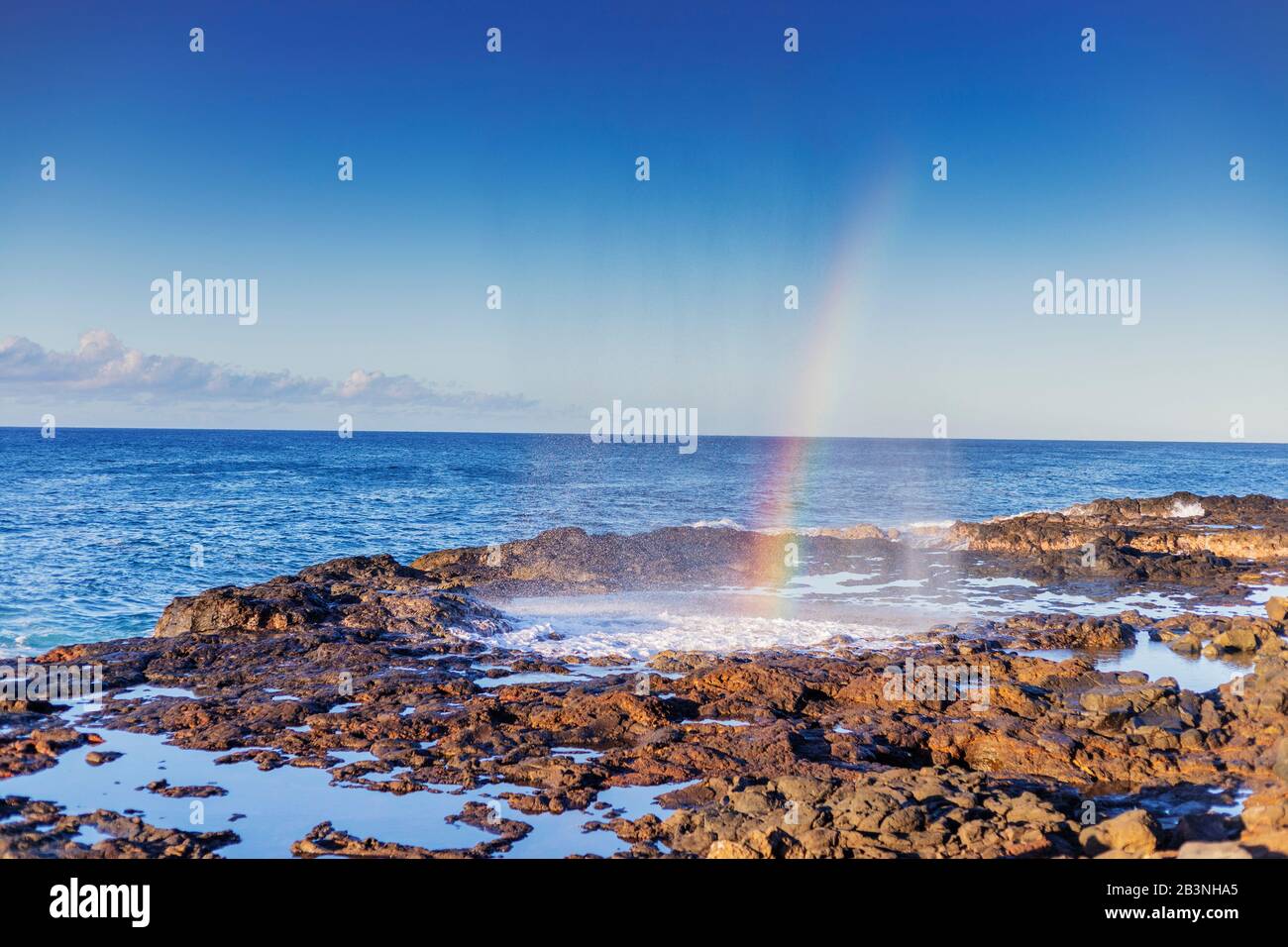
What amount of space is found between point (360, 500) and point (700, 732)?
161 ft

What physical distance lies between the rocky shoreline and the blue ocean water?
7234 mm

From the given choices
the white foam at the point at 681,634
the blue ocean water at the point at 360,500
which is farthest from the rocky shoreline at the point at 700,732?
the blue ocean water at the point at 360,500

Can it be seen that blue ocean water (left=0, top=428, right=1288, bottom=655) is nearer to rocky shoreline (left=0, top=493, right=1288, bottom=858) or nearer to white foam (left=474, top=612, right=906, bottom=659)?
rocky shoreline (left=0, top=493, right=1288, bottom=858)

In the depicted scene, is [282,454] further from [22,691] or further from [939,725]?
[939,725]

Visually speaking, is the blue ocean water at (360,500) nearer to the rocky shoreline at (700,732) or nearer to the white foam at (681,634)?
the rocky shoreline at (700,732)

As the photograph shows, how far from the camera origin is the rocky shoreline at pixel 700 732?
29.6 feet

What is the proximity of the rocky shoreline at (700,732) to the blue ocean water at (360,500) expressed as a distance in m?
7.23

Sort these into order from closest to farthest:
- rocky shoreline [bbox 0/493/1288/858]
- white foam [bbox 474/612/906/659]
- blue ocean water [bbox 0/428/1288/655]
Answer: rocky shoreline [bbox 0/493/1288/858] → white foam [bbox 474/612/906/659] → blue ocean water [bbox 0/428/1288/655]

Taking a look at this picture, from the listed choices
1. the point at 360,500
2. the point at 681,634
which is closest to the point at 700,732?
the point at 681,634

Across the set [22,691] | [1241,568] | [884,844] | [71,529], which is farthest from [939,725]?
[71,529]

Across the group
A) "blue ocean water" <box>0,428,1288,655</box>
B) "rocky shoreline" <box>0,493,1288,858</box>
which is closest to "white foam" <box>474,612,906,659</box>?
"rocky shoreline" <box>0,493,1288,858</box>

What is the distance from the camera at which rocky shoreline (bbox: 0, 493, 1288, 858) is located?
901 centimetres

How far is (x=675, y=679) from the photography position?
15305 mm

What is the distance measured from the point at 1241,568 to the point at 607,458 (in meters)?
86.7
